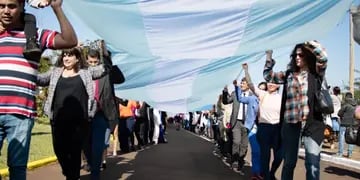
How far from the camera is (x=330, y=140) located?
1639 centimetres

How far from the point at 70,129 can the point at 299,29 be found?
8.60 feet

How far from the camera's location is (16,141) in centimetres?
383

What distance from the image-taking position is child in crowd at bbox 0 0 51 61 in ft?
12.2

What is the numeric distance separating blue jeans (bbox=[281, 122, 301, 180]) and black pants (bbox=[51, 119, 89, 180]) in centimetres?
210

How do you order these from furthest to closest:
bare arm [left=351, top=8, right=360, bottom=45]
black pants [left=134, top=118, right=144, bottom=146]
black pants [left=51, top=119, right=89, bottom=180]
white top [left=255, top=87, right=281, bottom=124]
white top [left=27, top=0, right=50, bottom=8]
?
black pants [left=134, top=118, right=144, bottom=146] < white top [left=255, top=87, right=281, bottom=124] < black pants [left=51, top=119, right=89, bottom=180] < bare arm [left=351, top=8, right=360, bottom=45] < white top [left=27, top=0, right=50, bottom=8]

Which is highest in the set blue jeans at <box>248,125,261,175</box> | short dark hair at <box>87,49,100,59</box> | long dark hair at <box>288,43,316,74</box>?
short dark hair at <box>87,49,100,59</box>

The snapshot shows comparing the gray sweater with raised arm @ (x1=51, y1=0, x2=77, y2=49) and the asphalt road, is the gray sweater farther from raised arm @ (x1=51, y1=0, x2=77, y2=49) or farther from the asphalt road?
the asphalt road

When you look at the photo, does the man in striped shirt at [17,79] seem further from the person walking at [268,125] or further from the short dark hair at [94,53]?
the person walking at [268,125]

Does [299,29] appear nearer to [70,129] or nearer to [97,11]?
[97,11]

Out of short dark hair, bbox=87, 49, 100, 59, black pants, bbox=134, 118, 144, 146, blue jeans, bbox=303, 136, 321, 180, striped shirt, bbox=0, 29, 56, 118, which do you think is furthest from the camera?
black pants, bbox=134, 118, 144, 146

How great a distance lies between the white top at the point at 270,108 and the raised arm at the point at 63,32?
390 cm

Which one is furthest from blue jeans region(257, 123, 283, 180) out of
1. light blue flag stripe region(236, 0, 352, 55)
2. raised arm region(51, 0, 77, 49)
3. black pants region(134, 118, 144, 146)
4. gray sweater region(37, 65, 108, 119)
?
black pants region(134, 118, 144, 146)

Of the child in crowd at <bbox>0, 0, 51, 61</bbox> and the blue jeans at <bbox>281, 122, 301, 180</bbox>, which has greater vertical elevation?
the child in crowd at <bbox>0, 0, 51, 61</bbox>

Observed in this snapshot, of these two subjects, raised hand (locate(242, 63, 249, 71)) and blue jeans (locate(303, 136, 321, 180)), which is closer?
blue jeans (locate(303, 136, 321, 180))
